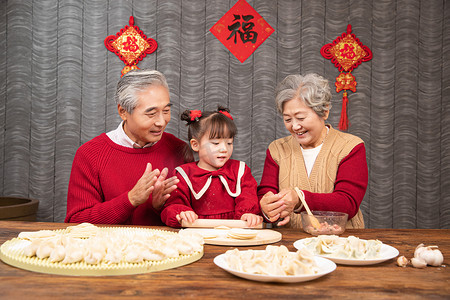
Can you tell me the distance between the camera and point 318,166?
2.17 m

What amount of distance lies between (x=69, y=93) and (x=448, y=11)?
3402 mm

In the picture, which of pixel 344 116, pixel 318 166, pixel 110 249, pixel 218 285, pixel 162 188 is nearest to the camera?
pixel 218 285

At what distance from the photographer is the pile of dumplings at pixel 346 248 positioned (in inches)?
46.8

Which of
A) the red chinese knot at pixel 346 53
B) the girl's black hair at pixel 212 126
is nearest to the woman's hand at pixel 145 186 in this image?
the girl's black hair at pixel 212 126

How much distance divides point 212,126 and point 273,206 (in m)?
0.51

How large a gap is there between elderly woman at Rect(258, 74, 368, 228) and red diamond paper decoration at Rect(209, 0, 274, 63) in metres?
1.66

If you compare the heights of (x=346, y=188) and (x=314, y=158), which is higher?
(x=314, y=158)

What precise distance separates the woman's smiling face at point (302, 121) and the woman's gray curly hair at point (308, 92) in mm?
21

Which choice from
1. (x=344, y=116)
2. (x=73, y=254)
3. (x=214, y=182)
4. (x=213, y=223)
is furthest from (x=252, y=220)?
(x=344, y=116)

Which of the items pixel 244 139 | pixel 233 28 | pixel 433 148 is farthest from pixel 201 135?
pixel 433 148

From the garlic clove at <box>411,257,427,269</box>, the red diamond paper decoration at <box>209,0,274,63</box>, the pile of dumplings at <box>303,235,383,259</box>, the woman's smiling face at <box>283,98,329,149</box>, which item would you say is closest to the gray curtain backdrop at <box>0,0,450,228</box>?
the red diamond paper decoration at <box>209,0,274,63</box>

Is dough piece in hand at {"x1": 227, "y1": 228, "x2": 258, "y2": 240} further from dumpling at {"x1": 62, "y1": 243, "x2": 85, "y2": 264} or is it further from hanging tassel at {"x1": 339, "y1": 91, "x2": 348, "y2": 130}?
hanging tassel at {"x1": 339, "y1": 91, "x2": 348, "y2": 130}

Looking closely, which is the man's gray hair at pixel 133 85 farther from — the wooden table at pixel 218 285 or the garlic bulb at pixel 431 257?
the garlic bulb at pixel 431 257

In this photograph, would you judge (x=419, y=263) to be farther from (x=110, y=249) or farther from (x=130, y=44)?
(x=130, y=44)
